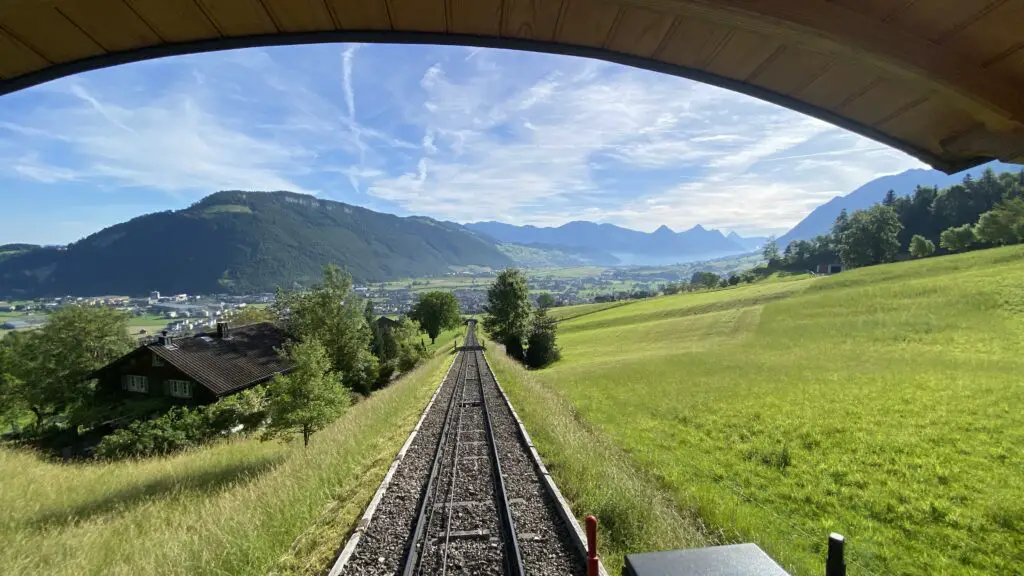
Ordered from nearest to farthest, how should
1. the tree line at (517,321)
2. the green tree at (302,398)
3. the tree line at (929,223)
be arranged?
1. the green tree at (302,398)
2. the tree line at (517,321)
3. the tree line at (929,223)

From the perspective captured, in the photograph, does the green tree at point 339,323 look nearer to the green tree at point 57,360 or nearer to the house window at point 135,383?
the house window at point 135,383

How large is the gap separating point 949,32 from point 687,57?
124cm

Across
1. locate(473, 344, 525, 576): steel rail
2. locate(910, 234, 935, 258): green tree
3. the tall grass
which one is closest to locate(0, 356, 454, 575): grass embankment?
locate(473, 344, 525, 576): steel rail

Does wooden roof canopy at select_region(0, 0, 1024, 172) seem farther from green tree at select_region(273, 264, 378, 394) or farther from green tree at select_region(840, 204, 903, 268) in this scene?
green tree at select_region(840, 204, 903, 268)

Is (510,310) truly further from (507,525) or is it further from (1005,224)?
(1005,224)

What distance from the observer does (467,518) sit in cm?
963

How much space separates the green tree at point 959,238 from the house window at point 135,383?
13809 cm

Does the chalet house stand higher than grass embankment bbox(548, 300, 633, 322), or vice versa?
the chalet house

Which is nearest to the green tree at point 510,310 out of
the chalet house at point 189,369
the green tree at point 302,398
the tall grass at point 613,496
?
the chalet house at point 189,369

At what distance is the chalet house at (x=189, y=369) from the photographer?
118ft

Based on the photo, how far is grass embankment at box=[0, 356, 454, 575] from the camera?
25.8 ft

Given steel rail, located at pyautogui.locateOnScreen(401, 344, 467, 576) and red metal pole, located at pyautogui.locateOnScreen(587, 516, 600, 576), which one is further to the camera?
steel rail, located at pyautogui.locateOnScreen(401, 344, 467, 576)

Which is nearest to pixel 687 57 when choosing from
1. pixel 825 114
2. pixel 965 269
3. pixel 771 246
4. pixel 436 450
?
pixel 825 114

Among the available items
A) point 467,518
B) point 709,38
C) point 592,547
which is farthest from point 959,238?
point 709,38
